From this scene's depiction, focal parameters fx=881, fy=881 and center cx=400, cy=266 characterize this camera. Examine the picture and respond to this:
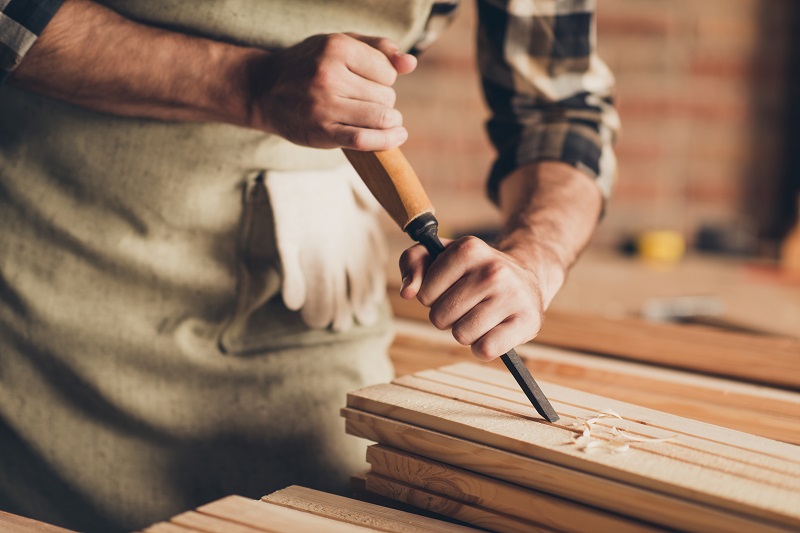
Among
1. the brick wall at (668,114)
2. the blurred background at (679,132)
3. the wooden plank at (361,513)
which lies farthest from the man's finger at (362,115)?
the brick wall at (668,114)

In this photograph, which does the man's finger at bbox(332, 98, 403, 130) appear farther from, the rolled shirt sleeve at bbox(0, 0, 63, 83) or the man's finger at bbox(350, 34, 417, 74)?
the rolled shirt sleeve at bbox(0, 0, 63, 83)

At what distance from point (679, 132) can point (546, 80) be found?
6.95ft

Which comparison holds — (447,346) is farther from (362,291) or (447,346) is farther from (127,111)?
(127,111)

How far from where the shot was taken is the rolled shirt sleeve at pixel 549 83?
115 cm

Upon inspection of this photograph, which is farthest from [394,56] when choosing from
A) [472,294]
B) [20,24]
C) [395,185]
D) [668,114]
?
[668,114]

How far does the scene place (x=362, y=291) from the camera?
1.08m

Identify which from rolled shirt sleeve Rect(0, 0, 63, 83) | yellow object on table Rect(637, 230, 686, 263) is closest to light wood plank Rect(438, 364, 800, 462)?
rolled shirt sleeve Rect(0, 0, 63, 83)

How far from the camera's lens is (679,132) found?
3.13m

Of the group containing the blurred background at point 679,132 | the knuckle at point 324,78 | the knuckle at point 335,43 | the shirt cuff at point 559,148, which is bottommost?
the blurred background at point 679,132

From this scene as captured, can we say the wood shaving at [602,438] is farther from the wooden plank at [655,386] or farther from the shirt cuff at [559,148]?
the shirt cuff at [559,148]

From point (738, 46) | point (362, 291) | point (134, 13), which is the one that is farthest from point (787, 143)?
point (134, 13)

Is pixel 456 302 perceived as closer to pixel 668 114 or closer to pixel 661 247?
pixel 661 247

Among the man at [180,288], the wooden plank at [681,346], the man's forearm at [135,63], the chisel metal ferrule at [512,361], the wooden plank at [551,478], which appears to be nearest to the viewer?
the wooden plank at [551,478]

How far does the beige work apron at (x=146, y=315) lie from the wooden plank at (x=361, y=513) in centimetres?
31
